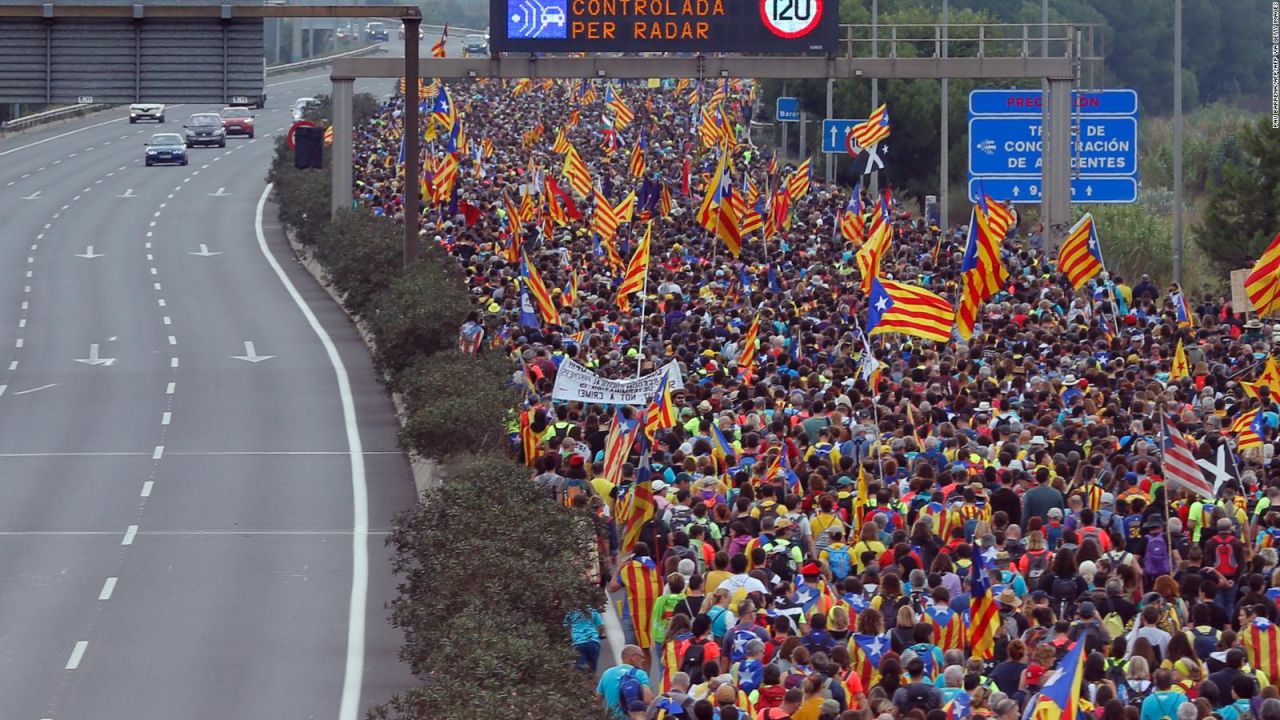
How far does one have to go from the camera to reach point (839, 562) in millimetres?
16453

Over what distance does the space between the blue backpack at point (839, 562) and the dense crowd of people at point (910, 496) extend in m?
0.02

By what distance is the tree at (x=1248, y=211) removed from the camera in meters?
47.8

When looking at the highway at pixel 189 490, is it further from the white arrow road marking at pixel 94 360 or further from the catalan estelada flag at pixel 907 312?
the catalan estelada flag at pixel 907 312

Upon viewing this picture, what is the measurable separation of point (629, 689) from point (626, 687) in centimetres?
3

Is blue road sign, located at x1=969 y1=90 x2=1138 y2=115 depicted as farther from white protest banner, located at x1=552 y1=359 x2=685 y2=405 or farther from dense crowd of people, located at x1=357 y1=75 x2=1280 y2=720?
white protest banner, located at x1=552 y1=359 x2=685 y2=405

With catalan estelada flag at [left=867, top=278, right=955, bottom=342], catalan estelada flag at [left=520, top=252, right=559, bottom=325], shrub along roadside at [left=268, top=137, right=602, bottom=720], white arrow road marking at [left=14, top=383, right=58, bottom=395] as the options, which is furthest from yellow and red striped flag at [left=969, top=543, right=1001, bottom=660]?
white arrow road marking at [left=14, top=383, right=58, bottom=395]

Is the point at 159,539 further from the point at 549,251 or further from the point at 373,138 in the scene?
the point at 373,138

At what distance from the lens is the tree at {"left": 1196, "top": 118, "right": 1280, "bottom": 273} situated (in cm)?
4781

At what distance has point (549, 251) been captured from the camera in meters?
40.0

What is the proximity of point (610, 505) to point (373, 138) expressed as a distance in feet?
170

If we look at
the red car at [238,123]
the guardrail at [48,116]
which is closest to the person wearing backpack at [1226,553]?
the guardrail at [48,116]

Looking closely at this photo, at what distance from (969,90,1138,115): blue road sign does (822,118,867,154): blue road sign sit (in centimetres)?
1034

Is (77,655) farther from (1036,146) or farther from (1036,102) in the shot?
(1036,102)

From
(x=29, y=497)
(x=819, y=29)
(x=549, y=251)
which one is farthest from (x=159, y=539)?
(x=819, y=29)
